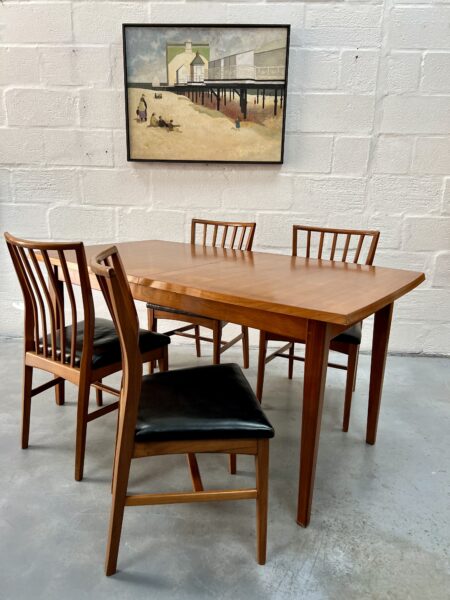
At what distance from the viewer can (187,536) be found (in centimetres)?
140

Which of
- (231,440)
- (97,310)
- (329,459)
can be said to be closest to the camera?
(231,440)

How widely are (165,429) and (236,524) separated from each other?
0.54 metres

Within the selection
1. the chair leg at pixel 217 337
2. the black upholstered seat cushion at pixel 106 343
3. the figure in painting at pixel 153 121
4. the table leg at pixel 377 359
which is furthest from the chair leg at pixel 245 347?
the figure in painting at pixel 153 121

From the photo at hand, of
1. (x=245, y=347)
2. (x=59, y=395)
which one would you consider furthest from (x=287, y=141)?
(x=59, y=395)

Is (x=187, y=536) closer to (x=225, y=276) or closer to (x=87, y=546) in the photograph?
(x=87, y=546)

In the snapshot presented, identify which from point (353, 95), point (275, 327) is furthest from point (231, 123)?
point (275, 327)

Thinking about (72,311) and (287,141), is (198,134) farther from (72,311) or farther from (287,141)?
(72,311)

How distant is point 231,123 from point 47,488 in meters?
2.33

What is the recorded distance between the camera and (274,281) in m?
1.60

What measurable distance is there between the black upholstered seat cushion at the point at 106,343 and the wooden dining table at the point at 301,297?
24cm

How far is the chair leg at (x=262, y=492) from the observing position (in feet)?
4.00

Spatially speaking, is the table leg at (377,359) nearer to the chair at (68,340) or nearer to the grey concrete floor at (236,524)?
the grey concrete floor at (236,524)

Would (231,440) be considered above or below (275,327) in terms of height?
below

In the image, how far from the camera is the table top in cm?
129
